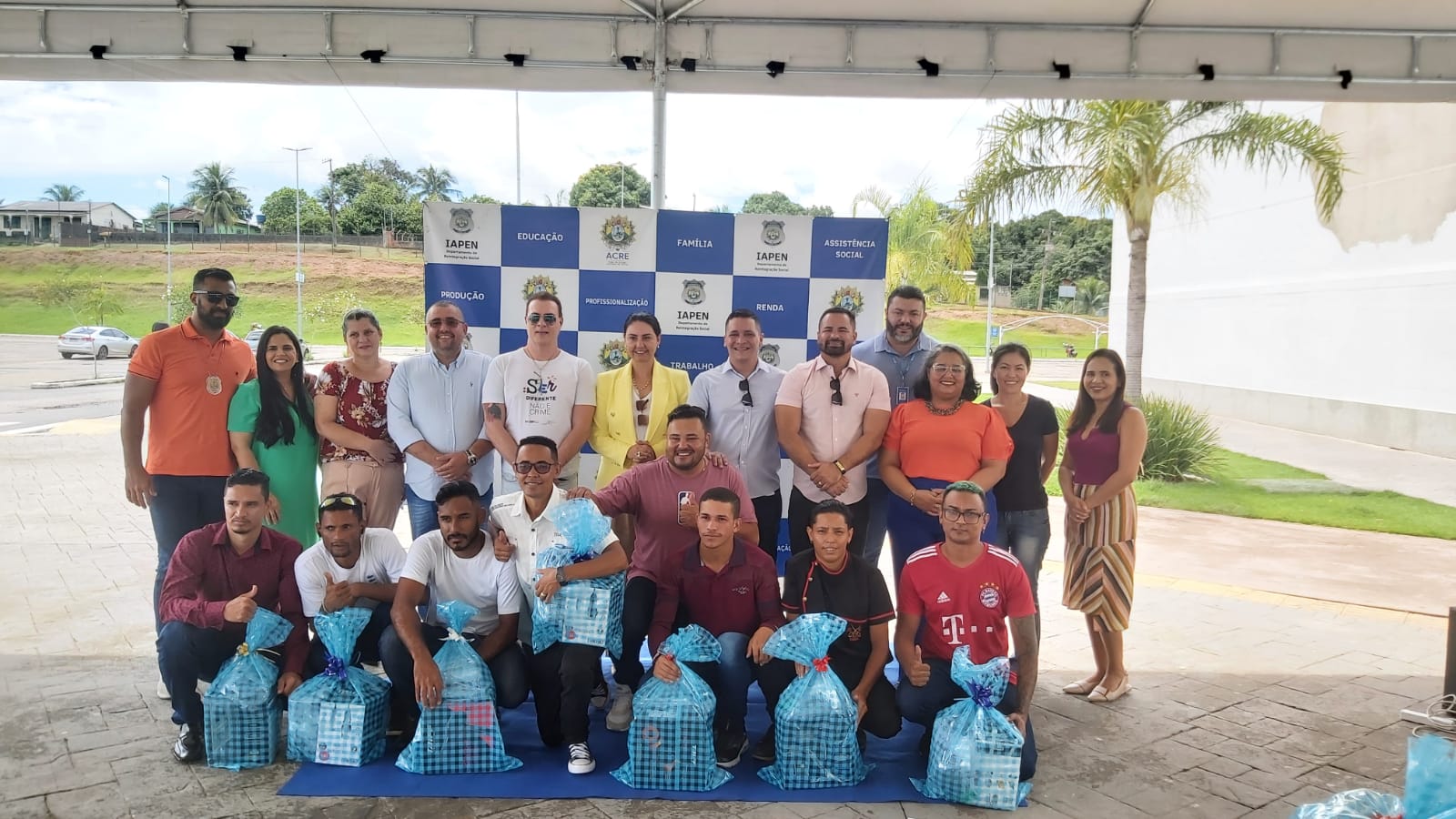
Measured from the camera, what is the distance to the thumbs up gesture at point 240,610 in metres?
3.43

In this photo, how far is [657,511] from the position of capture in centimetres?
392

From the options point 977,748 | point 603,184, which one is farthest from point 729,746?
point 603,184

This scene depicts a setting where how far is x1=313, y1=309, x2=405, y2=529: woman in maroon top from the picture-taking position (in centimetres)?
426

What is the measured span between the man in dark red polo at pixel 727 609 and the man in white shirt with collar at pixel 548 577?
27 centimetres

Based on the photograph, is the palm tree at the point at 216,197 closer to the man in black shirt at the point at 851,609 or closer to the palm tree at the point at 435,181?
the palm tree at the point at 435,181

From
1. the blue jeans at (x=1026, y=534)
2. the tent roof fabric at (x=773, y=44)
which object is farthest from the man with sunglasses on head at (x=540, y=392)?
the blue jeans at (x=1026, y=534)

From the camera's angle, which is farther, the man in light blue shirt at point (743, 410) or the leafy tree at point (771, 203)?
the leafy tree at point (771, 203)

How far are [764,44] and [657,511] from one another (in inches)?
101

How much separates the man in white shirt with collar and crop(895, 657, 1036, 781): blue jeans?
1.22m

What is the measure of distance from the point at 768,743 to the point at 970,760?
0.79m

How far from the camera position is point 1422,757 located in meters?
2.57

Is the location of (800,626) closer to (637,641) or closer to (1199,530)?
(637,641)

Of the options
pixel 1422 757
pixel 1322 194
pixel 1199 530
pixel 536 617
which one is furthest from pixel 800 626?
pixel 1322 194

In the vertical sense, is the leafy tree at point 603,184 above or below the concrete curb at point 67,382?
above
